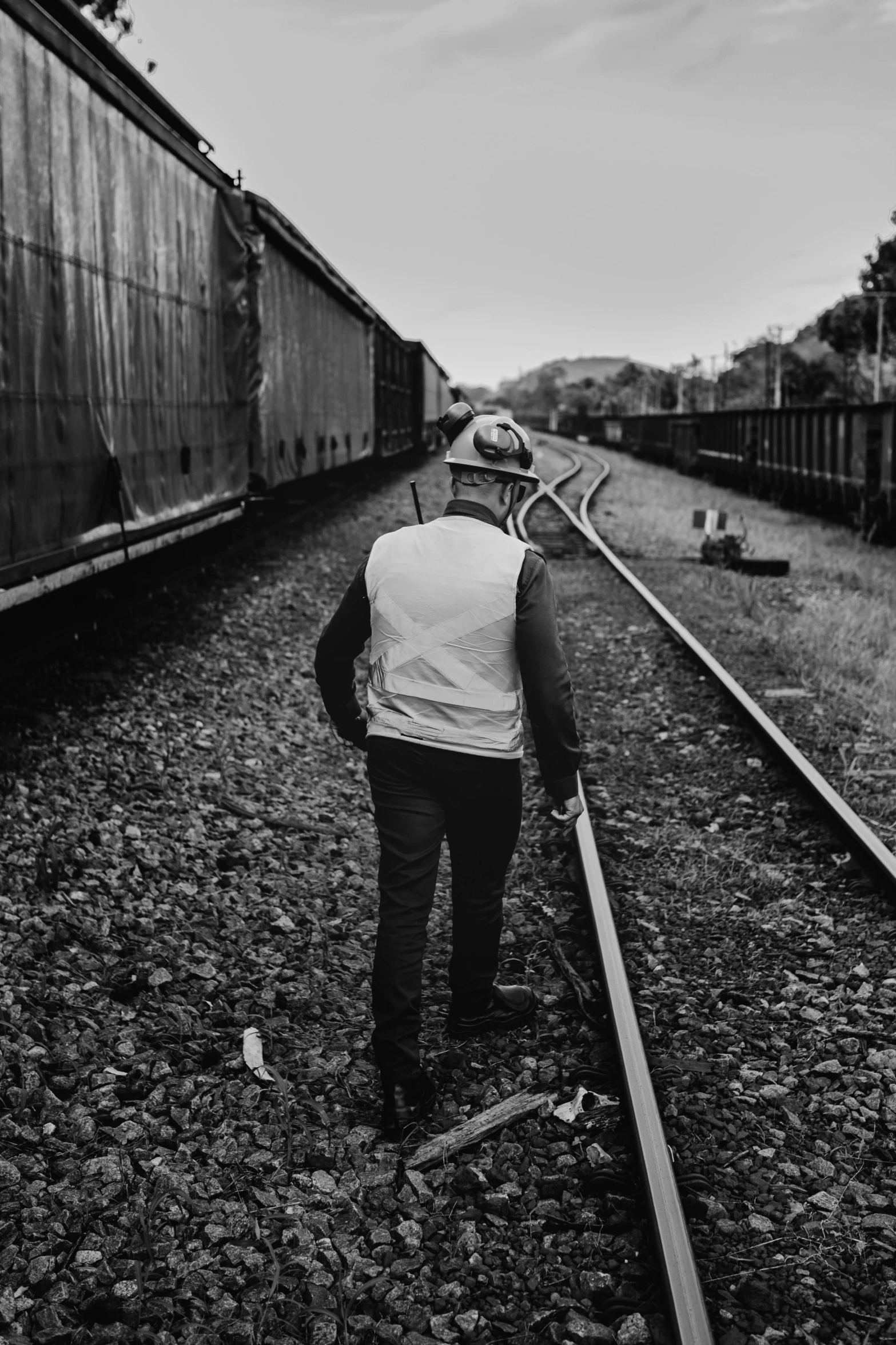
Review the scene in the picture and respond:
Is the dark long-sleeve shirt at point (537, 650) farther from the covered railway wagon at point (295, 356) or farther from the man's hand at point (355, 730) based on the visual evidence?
the covered railway wagon at point (295, 356)

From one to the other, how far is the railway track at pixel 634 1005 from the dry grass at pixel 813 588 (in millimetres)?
779

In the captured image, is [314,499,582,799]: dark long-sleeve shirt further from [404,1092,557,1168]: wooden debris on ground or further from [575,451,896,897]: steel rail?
[575,451,896,897]: steel rail

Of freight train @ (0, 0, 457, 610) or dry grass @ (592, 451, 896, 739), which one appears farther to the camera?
dry grass @ (592, 451, 896, 739)

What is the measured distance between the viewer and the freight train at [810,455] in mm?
16016

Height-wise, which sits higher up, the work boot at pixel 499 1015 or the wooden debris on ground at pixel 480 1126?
the work boot at pixel 499 1015

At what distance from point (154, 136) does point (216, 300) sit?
2.21m

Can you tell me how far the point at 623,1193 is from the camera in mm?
3113

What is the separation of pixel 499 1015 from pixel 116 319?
16.4 feet

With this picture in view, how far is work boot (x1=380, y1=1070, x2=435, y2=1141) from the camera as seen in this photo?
3.42 meters

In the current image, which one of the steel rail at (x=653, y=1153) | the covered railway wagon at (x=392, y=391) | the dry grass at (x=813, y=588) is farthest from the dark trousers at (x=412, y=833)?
the covered railway wagon at (x=392, y=391)

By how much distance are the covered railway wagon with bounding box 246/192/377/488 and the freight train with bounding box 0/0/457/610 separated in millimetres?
42

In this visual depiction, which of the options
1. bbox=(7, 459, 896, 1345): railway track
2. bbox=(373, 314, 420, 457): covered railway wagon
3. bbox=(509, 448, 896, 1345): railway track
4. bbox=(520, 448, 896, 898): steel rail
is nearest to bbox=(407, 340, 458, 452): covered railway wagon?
bbox=(373, 314, 420, 457): covered railway wagon

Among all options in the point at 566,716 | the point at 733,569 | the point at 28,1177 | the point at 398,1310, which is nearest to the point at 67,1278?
A: the point at 28,1177

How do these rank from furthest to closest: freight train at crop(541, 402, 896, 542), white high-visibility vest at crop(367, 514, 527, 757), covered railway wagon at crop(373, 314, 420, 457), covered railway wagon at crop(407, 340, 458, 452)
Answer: covered railway wagon at crop(407, 340, 458, 452)
covered railway wagon at crop(373, 314, 420, 457)
freight train at crop(541, 402, 896, 542)
white high-visibility vest at crop(367, 514, 527, 757)
